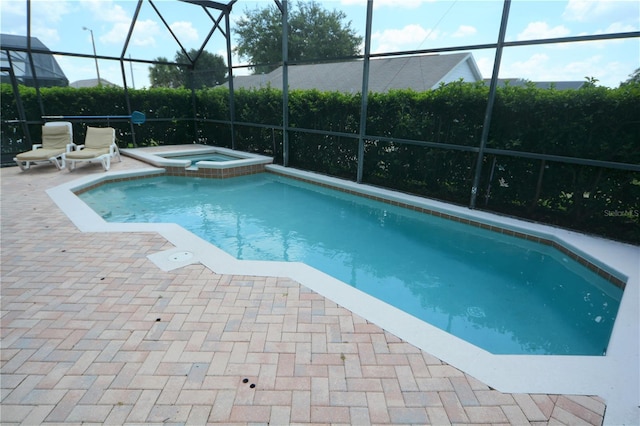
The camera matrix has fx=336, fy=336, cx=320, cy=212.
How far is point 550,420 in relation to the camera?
185 centimetres

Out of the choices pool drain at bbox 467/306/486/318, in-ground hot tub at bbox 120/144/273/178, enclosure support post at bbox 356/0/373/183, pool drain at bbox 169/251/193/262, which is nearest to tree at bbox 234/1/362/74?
in-ground hot tub at bbox 120/144/273/178

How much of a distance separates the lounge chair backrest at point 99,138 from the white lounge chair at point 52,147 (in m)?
0.40

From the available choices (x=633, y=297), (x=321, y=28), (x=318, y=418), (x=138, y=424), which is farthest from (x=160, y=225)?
(x=321, y=28)

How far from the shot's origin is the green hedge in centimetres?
446

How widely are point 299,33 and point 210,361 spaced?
27.2m

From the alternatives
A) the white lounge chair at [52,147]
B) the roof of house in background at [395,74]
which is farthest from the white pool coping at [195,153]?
the roof of house in background at [395,74]

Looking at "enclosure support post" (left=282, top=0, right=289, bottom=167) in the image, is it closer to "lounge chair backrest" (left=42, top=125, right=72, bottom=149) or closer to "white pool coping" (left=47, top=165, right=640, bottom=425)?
"white pool coping" (left=47, top=165, right=640, bottom=425)

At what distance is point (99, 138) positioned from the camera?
8805 mm

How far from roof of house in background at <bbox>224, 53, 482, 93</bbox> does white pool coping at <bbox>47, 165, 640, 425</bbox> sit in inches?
381

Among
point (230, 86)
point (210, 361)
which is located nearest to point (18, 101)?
point (230, 86)

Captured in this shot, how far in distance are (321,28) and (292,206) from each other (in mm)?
22961

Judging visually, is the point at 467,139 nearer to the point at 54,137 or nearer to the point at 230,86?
the point at 230,86

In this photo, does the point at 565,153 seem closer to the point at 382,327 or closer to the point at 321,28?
the point at 382,327

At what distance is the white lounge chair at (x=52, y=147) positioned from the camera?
25.0ft
